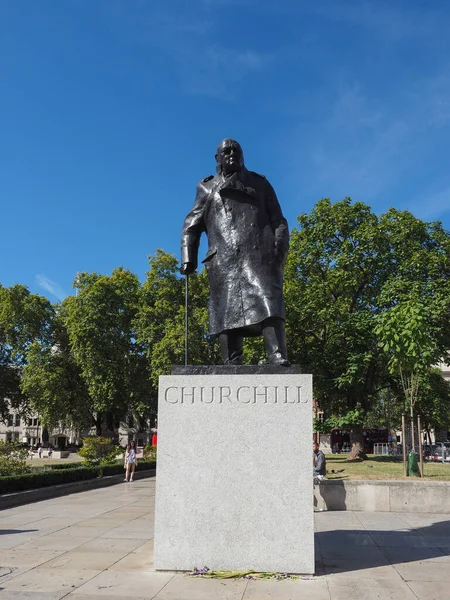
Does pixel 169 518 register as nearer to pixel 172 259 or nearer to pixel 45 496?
pixel 45 496

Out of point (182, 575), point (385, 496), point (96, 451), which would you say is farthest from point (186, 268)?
point (96, 451)

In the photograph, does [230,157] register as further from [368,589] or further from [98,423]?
[98,423]

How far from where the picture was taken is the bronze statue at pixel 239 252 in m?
7.01

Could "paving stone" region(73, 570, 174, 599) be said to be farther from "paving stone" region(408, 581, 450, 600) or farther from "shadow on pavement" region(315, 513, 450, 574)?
"paving stone" region(408, 581, 450, 600)

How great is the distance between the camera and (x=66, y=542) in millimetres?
8391

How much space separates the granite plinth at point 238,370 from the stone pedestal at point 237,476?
66 mm

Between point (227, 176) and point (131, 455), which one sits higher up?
point (227, 176)

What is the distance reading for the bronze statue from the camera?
701 cm

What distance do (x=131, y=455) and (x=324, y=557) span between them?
53.0 feet

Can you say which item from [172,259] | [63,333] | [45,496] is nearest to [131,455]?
[45,496]

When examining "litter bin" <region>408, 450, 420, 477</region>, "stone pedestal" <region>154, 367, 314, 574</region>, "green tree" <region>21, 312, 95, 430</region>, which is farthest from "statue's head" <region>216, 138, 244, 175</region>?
"green tree" <region>21, 312, 95, 430</region>

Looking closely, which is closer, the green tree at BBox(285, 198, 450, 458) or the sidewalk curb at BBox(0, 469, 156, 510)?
the sidewalk curb at BBox(0, 469, 156, 510)

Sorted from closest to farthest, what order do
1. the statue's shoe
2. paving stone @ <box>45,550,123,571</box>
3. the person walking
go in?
1. paving stone @ <box>45,550,123,571</box>
2. the statue's shoe
3. the person walking

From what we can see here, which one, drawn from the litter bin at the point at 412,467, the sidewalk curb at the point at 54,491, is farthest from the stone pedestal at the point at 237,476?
the litter bin at the point at 412,467
